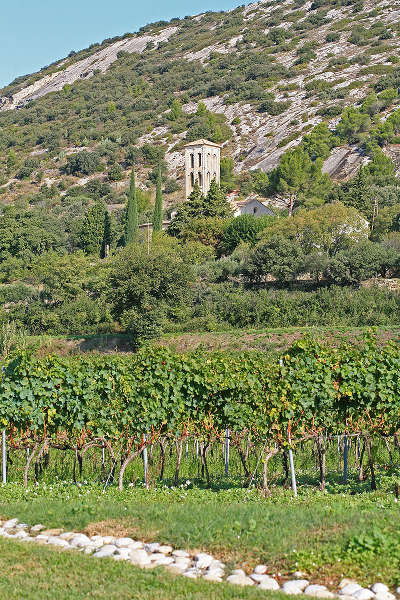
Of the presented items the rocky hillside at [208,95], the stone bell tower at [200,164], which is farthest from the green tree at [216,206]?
the rocky hillside at [208,95]

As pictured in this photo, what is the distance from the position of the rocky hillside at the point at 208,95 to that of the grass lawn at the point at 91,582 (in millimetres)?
68545

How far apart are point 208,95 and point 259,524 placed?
4724 inches

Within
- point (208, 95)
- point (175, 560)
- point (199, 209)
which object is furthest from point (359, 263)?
point (208, 95)

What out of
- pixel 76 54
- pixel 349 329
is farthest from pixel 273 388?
pixel 76 54

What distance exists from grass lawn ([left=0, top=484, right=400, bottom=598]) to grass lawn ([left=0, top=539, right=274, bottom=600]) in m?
0.22

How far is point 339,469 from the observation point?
13797mm

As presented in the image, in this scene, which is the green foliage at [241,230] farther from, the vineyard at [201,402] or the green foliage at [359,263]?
the vineyard at [201,402]

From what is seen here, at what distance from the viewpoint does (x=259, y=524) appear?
7.05m

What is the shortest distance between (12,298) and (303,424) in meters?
38.9

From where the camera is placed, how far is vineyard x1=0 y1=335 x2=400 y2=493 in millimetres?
11359

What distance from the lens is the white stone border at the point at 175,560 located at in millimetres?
5629

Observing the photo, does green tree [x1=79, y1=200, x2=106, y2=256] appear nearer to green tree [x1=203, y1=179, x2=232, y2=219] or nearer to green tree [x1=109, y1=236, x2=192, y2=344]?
green tree [x1=203, y1=179, x2=232, y2=219]

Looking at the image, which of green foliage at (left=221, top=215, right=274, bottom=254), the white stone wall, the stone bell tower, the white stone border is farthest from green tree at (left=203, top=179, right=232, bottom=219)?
the white stone border

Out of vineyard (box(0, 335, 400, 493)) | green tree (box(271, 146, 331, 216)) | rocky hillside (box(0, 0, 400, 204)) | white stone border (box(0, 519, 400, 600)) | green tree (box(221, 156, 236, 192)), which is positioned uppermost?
rocky hillside (box(0, 0, 400, 204))
